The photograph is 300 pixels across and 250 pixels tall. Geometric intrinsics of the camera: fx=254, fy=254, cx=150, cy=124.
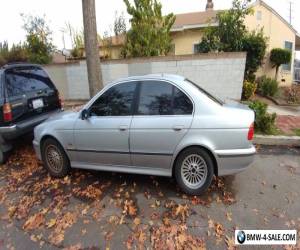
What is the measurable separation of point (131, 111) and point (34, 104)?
2.72m

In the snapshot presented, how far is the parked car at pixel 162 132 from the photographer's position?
3484 millimetres

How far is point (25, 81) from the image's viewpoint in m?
5.45

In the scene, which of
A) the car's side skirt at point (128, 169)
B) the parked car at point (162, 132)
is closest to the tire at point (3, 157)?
the parked car at point (162, 132)

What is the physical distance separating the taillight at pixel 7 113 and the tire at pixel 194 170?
136 inches

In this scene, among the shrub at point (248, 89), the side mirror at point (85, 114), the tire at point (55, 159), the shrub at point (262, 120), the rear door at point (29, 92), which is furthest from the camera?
the shrub at point (248, 89)

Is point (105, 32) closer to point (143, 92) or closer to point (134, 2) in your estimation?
point (134, 2)

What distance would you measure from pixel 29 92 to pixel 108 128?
8.29 feet

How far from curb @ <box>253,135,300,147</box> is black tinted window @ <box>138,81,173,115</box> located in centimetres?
306

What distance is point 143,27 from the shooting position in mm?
11055

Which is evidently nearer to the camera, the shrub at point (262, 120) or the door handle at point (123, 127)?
the door handle at point (123, 127)

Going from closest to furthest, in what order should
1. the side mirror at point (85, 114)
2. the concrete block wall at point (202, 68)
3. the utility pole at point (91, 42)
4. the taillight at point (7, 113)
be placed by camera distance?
the side mirror at point (85, 114) → the taillight at point (7, 113) → the utility pole at point (91, 42) → the concrete block wall at point (202, 68)

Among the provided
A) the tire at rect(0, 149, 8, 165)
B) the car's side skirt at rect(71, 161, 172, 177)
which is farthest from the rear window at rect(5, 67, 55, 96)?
the car's side skirt at rect(71, 161, 172, 177)

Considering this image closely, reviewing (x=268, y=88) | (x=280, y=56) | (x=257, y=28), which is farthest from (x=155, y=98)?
(x=257, y=28)

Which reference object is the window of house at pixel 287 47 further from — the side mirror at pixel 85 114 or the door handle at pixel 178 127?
the side mirror at pixel 85 114
